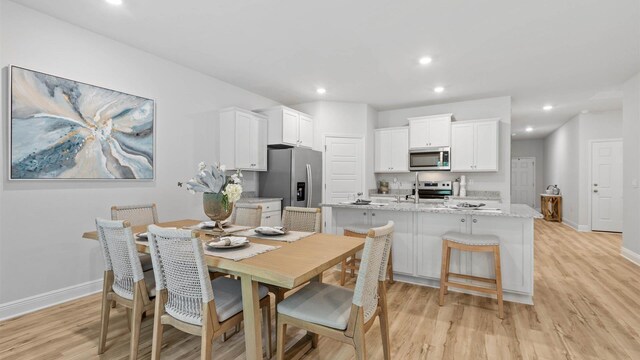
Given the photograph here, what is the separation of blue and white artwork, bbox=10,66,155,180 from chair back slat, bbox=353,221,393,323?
2.87 metres

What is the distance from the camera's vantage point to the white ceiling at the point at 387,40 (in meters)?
2.56

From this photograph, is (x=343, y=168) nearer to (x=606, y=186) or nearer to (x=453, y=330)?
(x=453, y=330)

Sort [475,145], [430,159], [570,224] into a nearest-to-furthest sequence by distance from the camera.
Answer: [475,145] → [430,159] → [570,224]

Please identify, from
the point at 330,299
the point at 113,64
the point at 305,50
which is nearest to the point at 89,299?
the point at 113,64

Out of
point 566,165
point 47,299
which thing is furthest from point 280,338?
point 566,165

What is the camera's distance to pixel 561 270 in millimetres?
3812

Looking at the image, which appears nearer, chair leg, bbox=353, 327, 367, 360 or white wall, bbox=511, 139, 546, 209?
chair leg, bbox=353, 327, 367, 360

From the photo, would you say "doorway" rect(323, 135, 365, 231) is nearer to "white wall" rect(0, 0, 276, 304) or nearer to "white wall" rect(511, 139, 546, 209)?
"white wall" rect(0, 0, 276, 304)

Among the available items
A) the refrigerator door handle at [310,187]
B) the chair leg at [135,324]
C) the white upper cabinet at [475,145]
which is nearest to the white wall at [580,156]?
the white upper cabinet at [475,145]

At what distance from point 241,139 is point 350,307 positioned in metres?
3.23

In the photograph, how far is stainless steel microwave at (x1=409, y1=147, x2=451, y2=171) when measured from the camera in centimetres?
522

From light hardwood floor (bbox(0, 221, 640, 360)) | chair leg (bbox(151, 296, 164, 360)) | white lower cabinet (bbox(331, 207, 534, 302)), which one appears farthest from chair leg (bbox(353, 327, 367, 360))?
white lower cabinet (bbox(331, 207, 534, 302))

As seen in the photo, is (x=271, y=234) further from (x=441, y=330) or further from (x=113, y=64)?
(x=113, y=64)

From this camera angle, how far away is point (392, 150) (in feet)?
19.0
